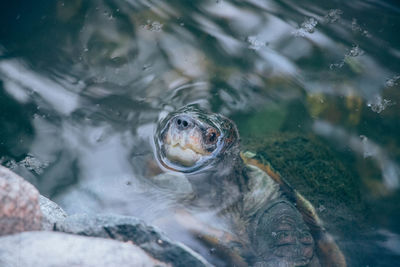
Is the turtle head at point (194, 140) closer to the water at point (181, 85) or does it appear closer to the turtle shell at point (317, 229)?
the water at point (181, 85)

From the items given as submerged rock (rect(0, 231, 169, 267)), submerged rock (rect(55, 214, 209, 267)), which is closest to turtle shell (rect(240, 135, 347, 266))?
submerged rock (rect(55, 214, 209, 267))

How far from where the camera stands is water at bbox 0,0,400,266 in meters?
2.31

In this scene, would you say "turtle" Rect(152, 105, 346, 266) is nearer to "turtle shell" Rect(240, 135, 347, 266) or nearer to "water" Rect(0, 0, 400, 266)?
"turtle shell" Rect(240, 135, 347, 266)

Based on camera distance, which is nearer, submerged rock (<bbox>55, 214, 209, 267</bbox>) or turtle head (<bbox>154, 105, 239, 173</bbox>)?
submerged rock (<bbox>55, 214, 209, 267</bbox>)

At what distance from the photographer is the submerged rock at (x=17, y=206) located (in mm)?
1426

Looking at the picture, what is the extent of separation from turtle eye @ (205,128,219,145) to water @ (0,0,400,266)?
0.39 metres

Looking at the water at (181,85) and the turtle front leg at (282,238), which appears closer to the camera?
the turtle front leg at (282,238)

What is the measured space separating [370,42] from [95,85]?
8.69ft

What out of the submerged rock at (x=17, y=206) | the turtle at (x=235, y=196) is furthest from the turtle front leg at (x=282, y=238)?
the submerged rock at (x=17, y=206)

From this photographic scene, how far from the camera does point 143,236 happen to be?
150 cm

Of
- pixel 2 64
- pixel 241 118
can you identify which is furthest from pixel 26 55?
pixel 241 118

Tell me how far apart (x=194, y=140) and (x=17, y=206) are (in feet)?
3.92

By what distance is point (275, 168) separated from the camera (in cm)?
266

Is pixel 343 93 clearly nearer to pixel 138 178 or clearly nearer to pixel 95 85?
pixel 138 178
